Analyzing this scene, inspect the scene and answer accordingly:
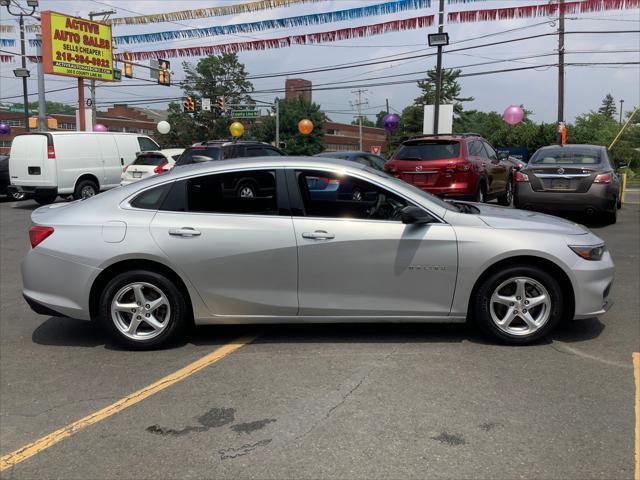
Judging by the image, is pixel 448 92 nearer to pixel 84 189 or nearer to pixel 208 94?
pixel 208 94

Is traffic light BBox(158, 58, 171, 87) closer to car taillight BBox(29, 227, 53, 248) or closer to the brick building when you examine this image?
car taillight BBox(29, 227, 53, 248)

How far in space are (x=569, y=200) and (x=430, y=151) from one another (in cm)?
264

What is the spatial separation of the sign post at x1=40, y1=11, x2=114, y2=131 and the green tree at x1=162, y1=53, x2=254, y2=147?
2300 inches

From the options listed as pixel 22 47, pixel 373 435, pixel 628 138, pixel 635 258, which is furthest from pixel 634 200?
pixel 628 138

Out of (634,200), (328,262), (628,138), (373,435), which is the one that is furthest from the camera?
(628,138)

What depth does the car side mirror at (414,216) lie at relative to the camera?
4.36 metres

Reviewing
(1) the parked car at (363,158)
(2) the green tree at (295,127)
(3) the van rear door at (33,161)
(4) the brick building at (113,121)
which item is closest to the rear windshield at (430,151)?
(1) the parked car at (363,158)

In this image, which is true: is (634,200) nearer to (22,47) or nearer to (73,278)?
(73,278)

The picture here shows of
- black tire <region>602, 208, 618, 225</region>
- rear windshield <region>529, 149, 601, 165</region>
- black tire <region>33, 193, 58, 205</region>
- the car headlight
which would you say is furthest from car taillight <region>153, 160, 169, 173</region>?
the car headlight

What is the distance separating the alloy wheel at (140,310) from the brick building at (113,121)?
88.7m

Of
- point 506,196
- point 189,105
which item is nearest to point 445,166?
point 506,196

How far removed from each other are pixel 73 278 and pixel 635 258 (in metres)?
7.24

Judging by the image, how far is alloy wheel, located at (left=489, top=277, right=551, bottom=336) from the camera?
446 cm

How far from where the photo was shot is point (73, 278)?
14.8 feet
